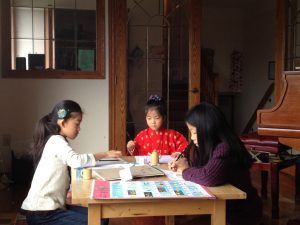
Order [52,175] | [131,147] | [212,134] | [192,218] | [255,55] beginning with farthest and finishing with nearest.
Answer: [255,55], [192,218], [131,147], [52,175], [212,134]

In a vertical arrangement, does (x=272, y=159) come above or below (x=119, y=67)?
below

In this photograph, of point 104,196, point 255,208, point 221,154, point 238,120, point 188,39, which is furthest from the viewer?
point 238,120

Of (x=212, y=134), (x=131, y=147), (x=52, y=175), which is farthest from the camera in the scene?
(x=131, y=147)

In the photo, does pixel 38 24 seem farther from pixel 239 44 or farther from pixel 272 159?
pixel 239 44

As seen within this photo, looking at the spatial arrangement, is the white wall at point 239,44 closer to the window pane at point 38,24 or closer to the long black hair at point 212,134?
the window pane at point 38,24

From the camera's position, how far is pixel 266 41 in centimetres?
687

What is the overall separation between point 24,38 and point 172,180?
292cm

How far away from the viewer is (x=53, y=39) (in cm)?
414

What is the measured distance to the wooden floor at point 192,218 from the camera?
9.95ft

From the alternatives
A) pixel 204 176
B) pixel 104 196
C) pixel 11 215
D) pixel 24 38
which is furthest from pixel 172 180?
pixel 24 38

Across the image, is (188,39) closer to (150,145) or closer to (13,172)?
(150,145)

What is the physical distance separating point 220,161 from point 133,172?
0.39 m

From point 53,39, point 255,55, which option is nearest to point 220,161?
point 53,39

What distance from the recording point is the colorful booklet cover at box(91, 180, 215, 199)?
57.5 inches
